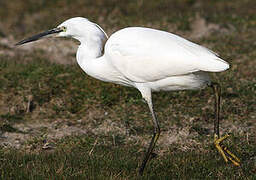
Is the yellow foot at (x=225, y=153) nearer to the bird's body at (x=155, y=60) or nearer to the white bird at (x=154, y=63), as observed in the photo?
the white bird at (x=154, y=63)

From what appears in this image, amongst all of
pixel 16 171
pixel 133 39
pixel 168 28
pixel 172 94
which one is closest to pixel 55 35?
pixel 133 39

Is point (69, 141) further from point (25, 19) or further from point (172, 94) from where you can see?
point (25, 19)

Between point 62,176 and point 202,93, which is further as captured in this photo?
point 202,93

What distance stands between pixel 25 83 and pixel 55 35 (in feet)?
6.21

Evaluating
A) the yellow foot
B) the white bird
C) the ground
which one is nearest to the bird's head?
the white bird

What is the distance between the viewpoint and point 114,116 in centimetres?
609

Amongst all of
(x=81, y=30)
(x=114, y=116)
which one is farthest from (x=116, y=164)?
(x=114, y=116)

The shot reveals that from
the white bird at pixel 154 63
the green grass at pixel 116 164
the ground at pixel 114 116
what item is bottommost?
the ground at pixel 114 116

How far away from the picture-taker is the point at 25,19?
10.5 m

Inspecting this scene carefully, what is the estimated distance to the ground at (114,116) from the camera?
4434 mm

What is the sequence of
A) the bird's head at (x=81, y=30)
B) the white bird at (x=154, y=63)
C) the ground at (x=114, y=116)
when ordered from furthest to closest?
the bird's head at (x=81, y=30)
the ground at (x=114, y=116)
the white bird at (x=154, y=63)

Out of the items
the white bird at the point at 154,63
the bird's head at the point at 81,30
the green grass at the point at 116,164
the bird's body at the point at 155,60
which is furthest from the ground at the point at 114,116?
the bird's head at the point at 81,30

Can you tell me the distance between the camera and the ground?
4.43 metres

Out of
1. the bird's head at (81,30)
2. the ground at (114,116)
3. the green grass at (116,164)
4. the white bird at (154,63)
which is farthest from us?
the bird's head at (81,30)
